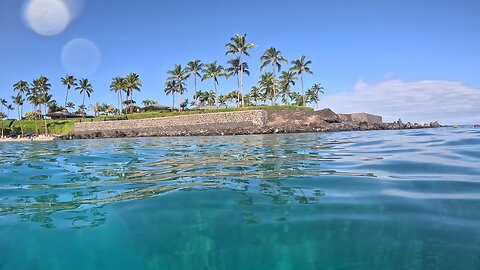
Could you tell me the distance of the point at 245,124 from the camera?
4247cm

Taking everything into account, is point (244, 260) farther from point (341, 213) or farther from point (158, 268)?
point (341, 213)

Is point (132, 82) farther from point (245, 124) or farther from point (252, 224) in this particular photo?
point (252, 224)

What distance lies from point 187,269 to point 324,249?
103 cm

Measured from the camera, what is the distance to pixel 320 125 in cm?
→ 3897

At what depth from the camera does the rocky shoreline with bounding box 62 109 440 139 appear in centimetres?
3841

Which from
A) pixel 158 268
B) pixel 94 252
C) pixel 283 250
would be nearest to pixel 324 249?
pixel 283 250

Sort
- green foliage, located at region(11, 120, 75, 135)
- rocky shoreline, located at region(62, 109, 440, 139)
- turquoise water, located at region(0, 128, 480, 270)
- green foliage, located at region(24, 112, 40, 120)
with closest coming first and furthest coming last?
turquoise water, located at region(0, 128, 480, 270)
rocky shoreline, located at region(62, 109, 440, 139)
green foliage, located at region(11, 120, 75, 135)
green foliage, located at region(24, 112, 40, 120)

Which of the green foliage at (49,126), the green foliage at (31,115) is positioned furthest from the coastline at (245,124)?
the green foliage at (31,115)

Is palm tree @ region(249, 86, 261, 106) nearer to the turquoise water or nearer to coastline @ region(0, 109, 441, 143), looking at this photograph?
coastline @ region(0, 109, 441, 143)

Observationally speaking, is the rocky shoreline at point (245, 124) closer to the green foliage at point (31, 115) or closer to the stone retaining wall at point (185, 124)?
the stone retaining wall at point (185, 124)

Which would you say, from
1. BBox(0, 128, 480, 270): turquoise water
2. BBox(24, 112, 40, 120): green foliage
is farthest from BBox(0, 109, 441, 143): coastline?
BBox(24, 112, 40, 120): green foliage

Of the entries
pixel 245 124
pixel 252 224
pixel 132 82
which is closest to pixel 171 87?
pixel 132 82

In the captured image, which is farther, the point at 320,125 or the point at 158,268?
the point at 320,125

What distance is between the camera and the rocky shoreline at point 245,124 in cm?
3841
